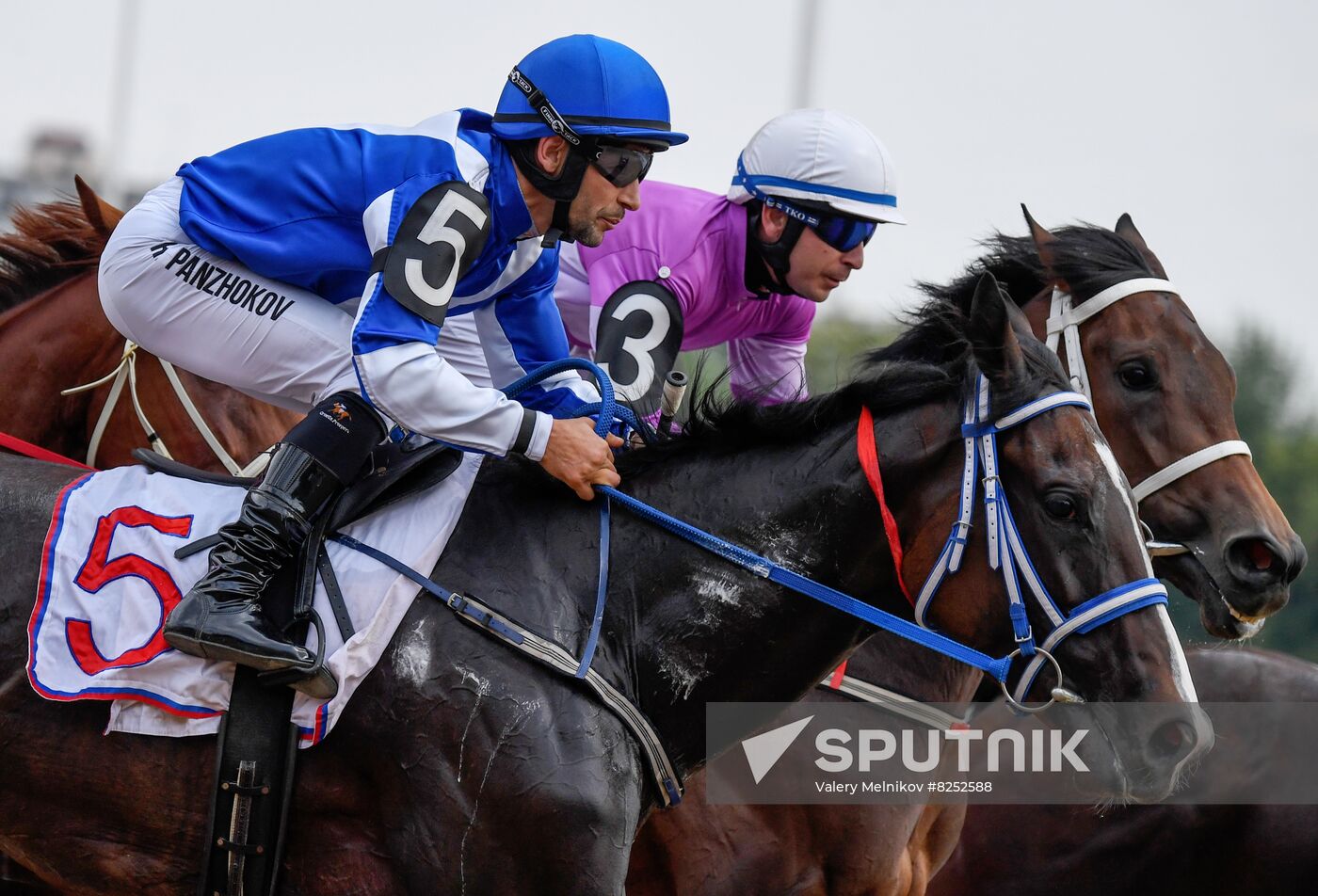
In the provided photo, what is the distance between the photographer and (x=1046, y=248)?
475 centimetres

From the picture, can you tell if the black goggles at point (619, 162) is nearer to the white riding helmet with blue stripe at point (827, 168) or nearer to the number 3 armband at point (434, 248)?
the number 3 armband at point (434, 248)

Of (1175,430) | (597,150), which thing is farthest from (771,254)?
(597,150)

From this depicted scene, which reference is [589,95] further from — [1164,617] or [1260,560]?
[1260,560]

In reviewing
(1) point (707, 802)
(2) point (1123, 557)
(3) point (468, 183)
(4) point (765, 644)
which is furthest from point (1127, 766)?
(3) point (468, 183)

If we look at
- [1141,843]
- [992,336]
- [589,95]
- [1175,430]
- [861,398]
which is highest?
[589,95]

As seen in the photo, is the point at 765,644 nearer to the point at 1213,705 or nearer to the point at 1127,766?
the point at 1127,766

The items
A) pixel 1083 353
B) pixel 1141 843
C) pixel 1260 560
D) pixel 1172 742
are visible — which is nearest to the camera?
pixel 1172 742

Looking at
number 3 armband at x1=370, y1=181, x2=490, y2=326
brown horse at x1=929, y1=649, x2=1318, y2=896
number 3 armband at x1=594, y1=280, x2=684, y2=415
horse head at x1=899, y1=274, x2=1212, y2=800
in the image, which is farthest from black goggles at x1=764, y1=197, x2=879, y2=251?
brown horse at x1=929, y1=649, x2=1318, y2=896

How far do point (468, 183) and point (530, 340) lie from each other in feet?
2.53

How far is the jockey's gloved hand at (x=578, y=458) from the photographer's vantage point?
3246 millimetres

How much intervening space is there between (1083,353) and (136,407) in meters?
3.04

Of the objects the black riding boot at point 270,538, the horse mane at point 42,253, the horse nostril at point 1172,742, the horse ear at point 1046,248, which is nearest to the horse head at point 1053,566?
the horse nostril at point 1172,742

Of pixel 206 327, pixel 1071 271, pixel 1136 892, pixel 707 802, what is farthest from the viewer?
pixel 1136 892

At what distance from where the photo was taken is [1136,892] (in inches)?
216
